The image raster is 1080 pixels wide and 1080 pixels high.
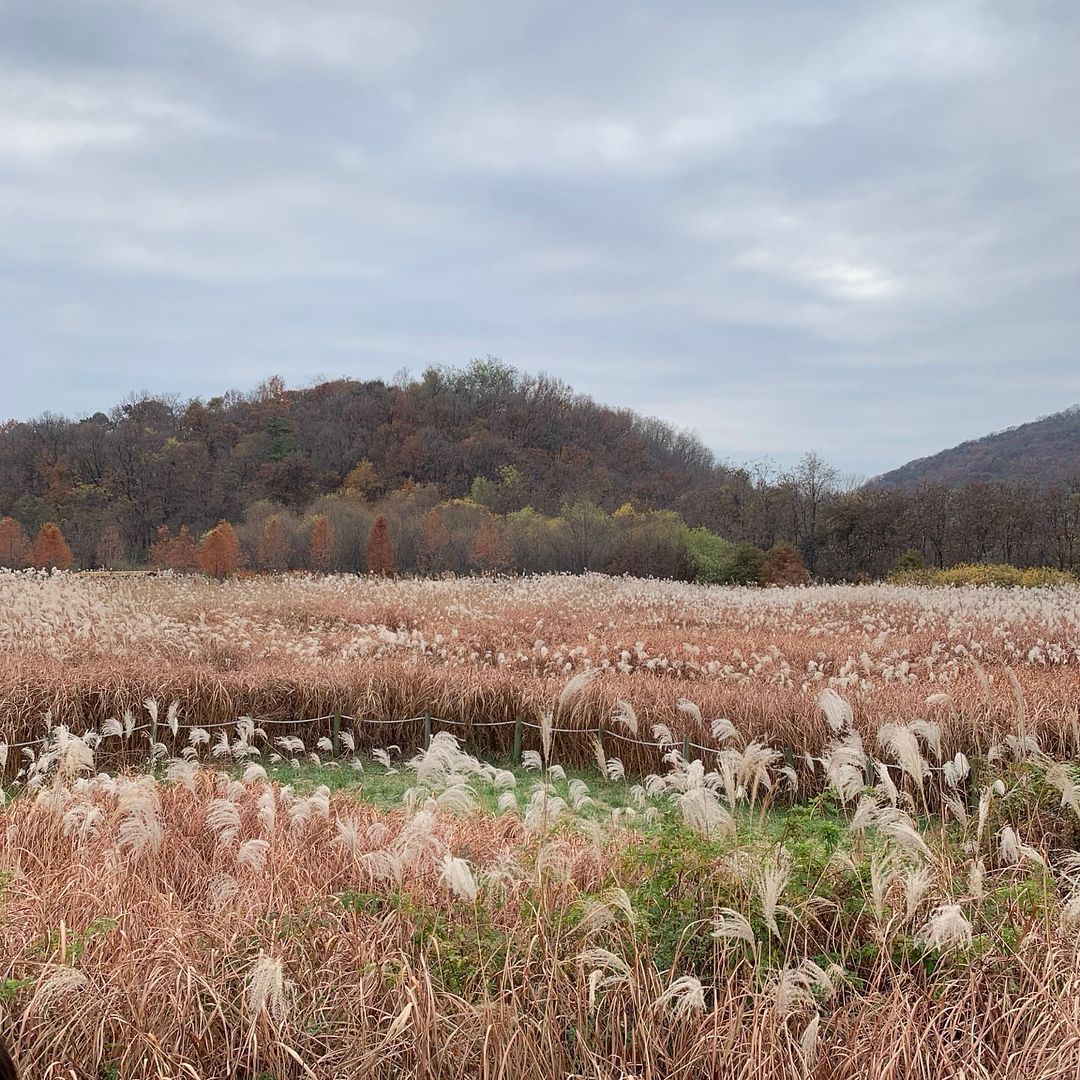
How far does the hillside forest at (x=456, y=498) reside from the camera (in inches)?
1239

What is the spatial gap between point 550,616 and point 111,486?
45.2m

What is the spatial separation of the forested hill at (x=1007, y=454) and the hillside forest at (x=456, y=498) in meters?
15.9

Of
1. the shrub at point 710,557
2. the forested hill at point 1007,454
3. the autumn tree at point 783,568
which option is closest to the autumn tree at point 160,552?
the shrub at point 710,557

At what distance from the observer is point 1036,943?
10.5 ft

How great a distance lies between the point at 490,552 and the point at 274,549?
367 inches

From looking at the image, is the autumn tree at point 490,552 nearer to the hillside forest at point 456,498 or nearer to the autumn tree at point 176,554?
the hillside forest at point 456,498

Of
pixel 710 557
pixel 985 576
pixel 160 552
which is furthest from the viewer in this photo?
pixel 160 552

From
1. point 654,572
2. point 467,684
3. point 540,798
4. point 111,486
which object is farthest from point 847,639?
point 111,486

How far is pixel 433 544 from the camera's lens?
3372cm

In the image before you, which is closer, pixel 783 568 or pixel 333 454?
pixel 783 568

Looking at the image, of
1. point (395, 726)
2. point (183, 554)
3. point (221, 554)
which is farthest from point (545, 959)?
point (183, 554)

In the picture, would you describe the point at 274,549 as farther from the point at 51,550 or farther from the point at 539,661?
the point at 539,661

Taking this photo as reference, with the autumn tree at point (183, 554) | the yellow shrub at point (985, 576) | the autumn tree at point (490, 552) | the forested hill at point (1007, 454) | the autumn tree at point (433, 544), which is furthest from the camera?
the forested hill at point (1007, 454)

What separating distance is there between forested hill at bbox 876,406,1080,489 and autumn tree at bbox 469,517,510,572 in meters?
33.6
